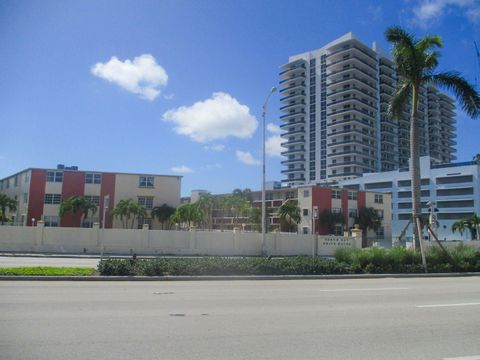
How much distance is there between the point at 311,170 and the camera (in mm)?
135875

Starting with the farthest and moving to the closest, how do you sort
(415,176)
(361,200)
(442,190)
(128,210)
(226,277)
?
(442,190) < (361,200) < (128,210) < (415,176) < (226,277)

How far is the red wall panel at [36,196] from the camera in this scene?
188ft

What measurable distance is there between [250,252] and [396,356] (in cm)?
3253

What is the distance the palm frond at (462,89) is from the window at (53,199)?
48108 mm

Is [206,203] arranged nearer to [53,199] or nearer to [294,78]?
[53,199]

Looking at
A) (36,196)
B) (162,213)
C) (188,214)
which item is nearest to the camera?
(36,196)

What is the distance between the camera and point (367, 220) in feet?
250

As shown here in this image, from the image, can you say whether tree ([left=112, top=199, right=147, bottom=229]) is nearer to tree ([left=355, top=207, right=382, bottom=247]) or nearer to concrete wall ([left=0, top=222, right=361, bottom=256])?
concrete wall ([left=0, top=222, right=361, bottom=256])

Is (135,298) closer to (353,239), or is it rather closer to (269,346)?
(269,346)

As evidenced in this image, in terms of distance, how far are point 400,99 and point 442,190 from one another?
88.0 m

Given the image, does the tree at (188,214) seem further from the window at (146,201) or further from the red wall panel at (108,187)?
the red wall panel at (108,187)

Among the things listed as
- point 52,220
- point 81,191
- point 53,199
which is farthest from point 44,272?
point 52,220

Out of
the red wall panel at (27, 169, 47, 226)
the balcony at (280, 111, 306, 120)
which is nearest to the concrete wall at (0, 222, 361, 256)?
the red wall panel at (27, 169, 47, 226)

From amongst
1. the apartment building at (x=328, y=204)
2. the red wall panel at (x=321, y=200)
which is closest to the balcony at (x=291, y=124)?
the apartment building at (x=328, y=204)
